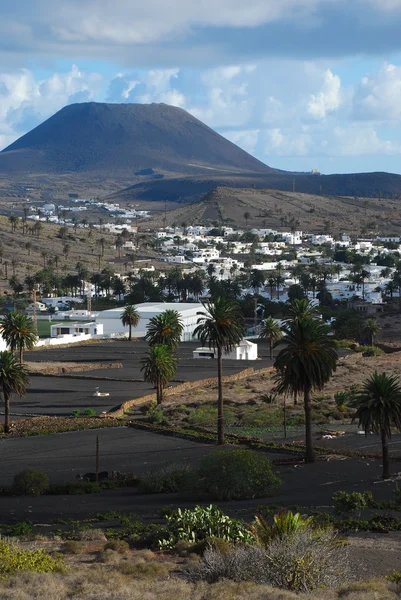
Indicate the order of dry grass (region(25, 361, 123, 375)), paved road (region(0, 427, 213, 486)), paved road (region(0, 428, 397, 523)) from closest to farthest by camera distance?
paved road (region(0, 428, 397, 523))
paved road (region(0, 427, 213, 486))
dry grass (region(25, 361, 123, 375))

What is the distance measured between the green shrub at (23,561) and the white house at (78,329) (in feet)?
258

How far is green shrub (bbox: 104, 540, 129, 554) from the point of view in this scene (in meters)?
24.3

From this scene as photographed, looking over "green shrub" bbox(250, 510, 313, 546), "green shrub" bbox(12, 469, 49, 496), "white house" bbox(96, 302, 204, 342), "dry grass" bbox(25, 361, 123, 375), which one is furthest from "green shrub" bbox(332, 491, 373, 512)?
"white house" bbox(96, 302, 204, 342)

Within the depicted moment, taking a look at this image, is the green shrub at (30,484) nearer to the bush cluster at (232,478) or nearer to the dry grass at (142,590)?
the bush cluster at (232,478)

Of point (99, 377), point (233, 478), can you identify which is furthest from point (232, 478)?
point (99, 377)

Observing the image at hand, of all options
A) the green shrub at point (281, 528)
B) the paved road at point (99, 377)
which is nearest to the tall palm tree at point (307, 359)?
the paved road at point (99, 377)

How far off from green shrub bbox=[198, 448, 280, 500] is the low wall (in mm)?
21068

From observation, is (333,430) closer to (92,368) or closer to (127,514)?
(127,514)

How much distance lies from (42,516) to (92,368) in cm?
4392

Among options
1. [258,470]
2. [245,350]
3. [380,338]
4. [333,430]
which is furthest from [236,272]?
[258,470]

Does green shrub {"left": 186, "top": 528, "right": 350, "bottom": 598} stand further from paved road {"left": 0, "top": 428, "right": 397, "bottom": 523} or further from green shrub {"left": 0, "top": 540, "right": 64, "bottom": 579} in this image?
paved road {"left": 0, "top": 428, "right": 397, "bottom": 523}

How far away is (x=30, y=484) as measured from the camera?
35.0 m

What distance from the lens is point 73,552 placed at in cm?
2428

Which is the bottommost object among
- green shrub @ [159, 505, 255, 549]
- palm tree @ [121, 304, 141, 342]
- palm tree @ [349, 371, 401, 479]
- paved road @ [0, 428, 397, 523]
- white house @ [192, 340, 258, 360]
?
paved road @ [0, 428, 397, 523]
